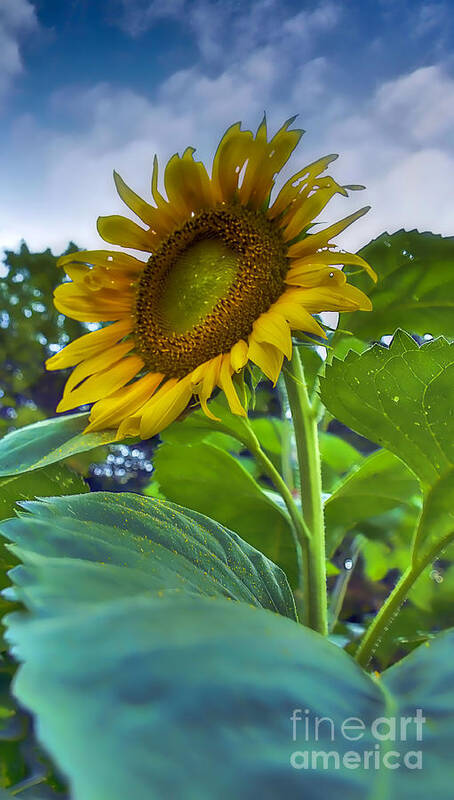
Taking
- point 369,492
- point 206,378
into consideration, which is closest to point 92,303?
point 206,378

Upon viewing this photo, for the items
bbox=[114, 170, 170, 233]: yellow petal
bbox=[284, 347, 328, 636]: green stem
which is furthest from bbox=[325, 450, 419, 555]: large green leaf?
bbox=[114, 170, 170, 233]: yellow petal

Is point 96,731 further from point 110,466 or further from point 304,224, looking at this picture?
point 110,466

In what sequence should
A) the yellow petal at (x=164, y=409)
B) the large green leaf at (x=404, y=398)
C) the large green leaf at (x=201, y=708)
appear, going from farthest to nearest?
A: 1. the yellow petal at (x=164, y=409)
2. the large green leaf at (x=404, y=398)
3. the large green leaf at (x=201, y=708)

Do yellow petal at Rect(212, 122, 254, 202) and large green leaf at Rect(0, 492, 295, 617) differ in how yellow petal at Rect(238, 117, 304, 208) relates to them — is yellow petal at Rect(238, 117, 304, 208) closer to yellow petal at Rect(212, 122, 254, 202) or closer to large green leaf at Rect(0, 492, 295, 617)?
yellow petal at Rect(212, 122, 254, 202)

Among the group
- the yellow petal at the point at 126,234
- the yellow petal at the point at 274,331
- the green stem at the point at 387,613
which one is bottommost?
the green stem at the point at 387,613

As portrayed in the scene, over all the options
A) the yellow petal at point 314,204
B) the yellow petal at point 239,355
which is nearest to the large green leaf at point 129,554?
the yellow petal at point 239,355

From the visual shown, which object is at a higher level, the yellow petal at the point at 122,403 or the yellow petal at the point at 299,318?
the yellow petal at the point at 299,318

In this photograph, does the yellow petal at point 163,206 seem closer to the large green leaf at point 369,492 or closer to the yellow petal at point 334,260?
the yellow petal at point 334,260

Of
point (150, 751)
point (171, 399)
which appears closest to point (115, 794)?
point (150, 751)
